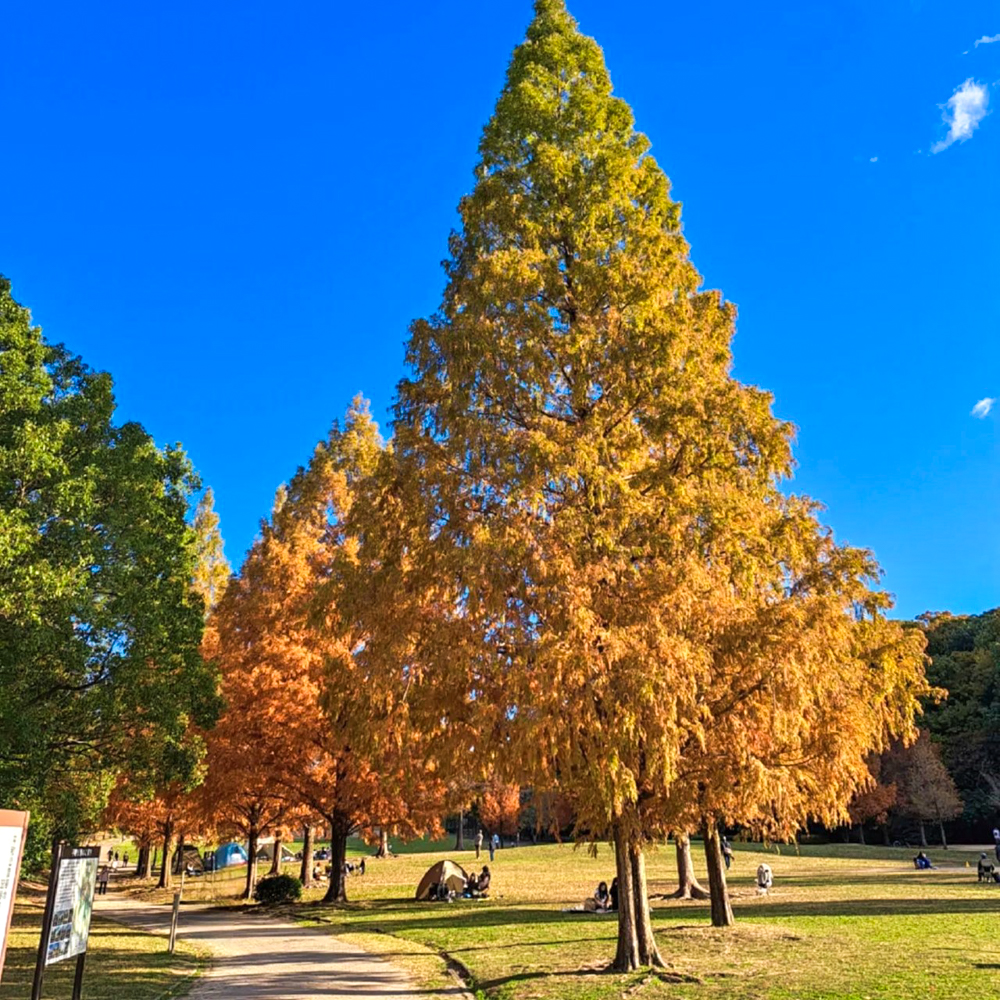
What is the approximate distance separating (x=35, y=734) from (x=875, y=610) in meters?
14.8

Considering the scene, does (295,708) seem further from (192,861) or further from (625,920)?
(192,861)

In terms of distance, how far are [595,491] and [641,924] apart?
6.28 meters

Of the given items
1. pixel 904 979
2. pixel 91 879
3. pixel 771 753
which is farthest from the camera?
pixel 771 753

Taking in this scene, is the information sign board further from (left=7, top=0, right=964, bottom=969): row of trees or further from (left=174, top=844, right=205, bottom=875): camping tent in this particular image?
(left=174, top=844, right=205, bottom=875): camping tent

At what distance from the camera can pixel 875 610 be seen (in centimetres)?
1403

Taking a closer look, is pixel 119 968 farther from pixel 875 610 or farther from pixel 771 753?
pixel 875 610

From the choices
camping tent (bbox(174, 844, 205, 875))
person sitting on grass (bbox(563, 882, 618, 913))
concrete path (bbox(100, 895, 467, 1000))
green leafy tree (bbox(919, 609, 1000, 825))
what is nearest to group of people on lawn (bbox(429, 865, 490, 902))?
person sitting on grass (bbox(563, 882, 618, 913))

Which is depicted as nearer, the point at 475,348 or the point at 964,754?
the point at 475,348

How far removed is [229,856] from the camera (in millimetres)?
54094

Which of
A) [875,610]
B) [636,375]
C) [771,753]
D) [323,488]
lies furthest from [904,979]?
[323,488]

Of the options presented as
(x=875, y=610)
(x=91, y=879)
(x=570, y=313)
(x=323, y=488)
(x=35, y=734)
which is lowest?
(x=91, y=879)

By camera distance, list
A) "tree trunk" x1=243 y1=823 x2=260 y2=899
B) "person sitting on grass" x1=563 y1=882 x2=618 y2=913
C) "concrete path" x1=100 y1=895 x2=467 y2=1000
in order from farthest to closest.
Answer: "tree trunk" x1=243 y1=823 x2=260 y2=899, "person sitting on grass" x1=563 y1=882 x2=618 y2=913, "concrete path" x1=100 y1=895 x2=467 y2=1000

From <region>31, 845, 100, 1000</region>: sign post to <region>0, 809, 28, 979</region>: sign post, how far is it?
1.08 meters

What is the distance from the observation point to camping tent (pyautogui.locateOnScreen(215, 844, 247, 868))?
51.7m
